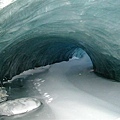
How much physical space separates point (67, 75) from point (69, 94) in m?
1.25

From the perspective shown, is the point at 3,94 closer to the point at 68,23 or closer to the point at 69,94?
the point at 69,94

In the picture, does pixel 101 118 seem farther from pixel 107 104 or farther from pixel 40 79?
pixel 40 79

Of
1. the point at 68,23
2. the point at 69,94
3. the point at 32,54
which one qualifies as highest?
the point at 68,23

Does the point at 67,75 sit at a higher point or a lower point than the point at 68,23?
lower

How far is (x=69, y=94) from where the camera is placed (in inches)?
134

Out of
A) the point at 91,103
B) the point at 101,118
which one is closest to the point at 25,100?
the point at 91,103

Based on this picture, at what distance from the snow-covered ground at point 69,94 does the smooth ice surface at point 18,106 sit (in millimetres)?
83

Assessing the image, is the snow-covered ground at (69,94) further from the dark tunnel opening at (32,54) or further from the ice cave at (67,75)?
the dark tunnel opening at (32,54)

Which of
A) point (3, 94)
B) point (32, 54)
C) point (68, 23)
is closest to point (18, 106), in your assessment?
point (3, 94)

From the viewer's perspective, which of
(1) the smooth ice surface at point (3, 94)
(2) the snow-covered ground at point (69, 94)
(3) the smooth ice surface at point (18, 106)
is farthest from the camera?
(1) the smooth ice surface at point (3, 94)

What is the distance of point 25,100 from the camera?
307 cm

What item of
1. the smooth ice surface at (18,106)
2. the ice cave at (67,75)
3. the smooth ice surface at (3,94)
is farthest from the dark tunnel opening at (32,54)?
the smooth ice surface at (18,106)

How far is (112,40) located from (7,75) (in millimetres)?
1876

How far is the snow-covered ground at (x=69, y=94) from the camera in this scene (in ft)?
8.75
